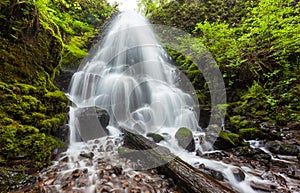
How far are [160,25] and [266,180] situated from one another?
12.9m

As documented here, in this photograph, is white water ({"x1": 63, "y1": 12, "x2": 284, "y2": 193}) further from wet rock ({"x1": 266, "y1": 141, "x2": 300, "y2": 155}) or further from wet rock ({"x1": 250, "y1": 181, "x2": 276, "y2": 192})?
wet rock ({"x1": 266, "y1": 141, "x2": 300, "y2": 155})

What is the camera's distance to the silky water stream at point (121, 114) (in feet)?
9.96

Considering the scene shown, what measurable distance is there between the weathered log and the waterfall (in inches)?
48.8

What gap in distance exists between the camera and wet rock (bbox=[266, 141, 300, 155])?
3982mm

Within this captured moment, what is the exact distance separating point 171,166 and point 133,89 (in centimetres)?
Answer: 492

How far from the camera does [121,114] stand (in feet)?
21.5

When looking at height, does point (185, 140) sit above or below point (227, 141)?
below

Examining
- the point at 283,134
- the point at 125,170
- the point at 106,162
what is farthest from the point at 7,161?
the point at 283,134

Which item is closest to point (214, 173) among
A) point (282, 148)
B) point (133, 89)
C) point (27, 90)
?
point (282, 148)

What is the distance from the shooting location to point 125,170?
3.44 meters

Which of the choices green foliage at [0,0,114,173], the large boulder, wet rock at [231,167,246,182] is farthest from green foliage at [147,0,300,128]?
green foliage at [0,0,114,173]

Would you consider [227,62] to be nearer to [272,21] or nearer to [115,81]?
[272,21]

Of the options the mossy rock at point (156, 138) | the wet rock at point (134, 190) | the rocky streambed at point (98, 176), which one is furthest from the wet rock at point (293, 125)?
the wet rock at point (134, 190)

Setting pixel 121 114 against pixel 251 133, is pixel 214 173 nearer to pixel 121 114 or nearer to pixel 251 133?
pixel 251 133
